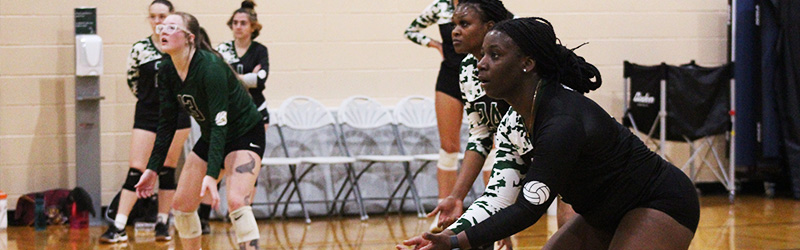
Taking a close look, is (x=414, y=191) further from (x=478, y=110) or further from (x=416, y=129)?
(x=478, y=110)

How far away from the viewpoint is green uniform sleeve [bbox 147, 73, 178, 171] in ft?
13.6

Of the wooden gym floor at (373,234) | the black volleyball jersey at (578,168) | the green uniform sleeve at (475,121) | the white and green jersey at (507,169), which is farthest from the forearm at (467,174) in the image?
the wooden gym floor at (373,234)

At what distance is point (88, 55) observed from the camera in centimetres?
628

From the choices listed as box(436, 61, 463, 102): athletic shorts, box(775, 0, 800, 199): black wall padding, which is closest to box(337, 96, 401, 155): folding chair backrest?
box(436, 61, 463, 102): athletic shorts

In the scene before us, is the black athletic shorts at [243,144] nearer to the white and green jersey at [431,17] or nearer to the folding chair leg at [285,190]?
the white and green jersey at [431,17]

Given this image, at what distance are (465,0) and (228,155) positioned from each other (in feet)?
4.27

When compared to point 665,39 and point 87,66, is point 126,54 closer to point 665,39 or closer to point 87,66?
point 87,66

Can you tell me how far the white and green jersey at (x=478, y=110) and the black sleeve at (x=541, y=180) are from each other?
3.16 feet

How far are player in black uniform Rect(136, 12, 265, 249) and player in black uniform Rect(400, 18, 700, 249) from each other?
1.71 metres

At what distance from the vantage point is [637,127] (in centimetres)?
728

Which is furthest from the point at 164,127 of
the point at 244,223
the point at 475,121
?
the point at 475,121

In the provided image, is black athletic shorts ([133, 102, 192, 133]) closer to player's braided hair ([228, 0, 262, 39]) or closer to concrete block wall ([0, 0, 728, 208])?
player's braided hair ([228, 0, 262, 39])

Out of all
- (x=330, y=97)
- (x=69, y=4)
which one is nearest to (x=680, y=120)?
(x=330, y=97)

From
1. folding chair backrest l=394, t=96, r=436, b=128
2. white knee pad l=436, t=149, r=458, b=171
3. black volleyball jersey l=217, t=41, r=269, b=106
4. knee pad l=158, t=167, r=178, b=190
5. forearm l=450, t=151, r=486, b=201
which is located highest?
black volleyball jersey l=217, t=41, r=269, b=106
